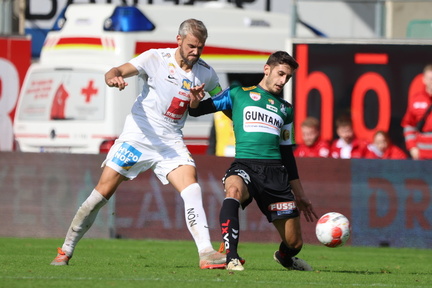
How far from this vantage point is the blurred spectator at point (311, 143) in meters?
15.8

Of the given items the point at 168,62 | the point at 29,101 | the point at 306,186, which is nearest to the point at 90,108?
the point at 29,101

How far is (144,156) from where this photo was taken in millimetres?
9930

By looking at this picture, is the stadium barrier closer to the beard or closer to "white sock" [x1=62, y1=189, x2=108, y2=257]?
"white sock" [x1=62, y1=189, x2=108, y2=257]

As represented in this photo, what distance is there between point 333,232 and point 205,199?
190 inches

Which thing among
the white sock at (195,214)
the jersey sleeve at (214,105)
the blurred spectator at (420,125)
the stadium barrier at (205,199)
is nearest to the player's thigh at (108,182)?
the white sock at (195,214)

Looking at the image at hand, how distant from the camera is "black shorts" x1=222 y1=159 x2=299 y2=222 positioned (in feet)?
32.0

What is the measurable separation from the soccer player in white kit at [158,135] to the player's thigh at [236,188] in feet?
1.04

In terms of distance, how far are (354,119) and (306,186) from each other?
3078 mm

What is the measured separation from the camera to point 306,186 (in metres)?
14.9

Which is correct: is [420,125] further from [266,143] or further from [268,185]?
[268,185]

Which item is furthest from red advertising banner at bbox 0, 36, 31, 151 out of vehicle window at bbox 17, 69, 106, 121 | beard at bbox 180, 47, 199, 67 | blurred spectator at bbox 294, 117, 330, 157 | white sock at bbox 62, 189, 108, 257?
beard at bbox 180, 47, 199, 67

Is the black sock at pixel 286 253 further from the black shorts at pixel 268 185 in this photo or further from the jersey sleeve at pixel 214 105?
the jersey sleeve at pixel 214 105

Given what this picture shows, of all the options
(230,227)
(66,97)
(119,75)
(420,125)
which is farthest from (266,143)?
(66,97)

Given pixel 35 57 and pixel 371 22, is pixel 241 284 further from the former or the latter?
pixel 35 57
